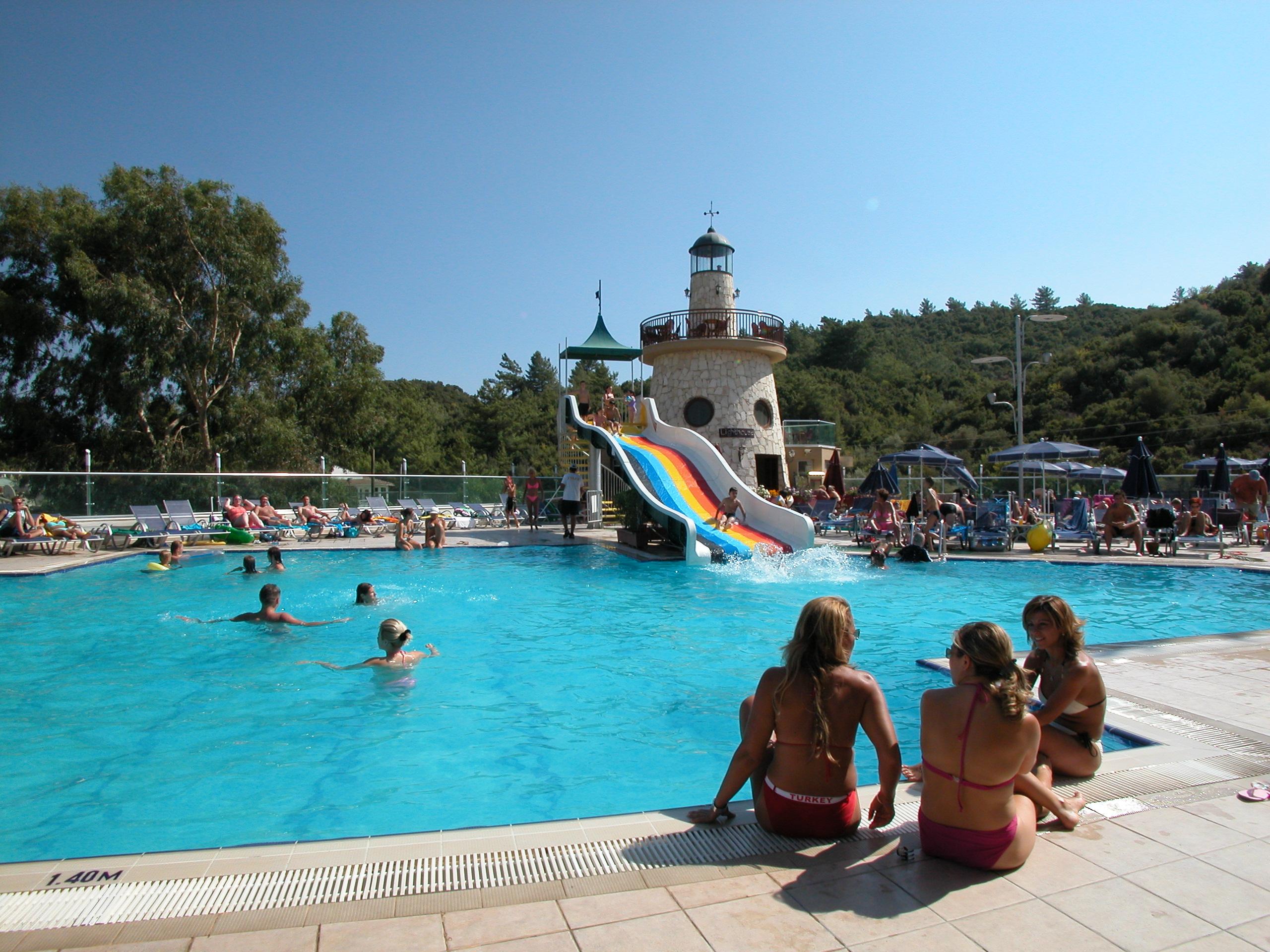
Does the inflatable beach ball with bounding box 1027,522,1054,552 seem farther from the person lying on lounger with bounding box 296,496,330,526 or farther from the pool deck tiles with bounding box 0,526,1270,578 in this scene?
the person lying on lounger with bounding box 296,496,330,526

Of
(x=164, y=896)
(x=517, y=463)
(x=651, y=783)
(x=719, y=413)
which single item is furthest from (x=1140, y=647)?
(x=517, y=463)

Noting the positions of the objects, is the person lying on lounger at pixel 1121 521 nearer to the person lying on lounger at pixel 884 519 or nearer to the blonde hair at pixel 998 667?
the person lying on lounger at pixel 884 519

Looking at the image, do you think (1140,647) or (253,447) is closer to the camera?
(1140,647)

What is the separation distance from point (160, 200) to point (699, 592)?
80.0ft

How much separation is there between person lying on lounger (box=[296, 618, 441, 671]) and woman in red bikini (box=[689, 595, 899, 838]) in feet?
14.4

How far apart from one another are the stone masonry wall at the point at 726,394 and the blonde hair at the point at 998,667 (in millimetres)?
18635

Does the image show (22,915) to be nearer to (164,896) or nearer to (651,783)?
(164,896)

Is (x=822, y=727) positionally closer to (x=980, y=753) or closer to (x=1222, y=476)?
(x=980, y=753)

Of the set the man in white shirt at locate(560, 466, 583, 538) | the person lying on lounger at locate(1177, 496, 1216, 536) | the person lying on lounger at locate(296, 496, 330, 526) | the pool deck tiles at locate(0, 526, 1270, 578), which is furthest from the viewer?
the person lying on lounger at locate(296, 496, 330, 526)

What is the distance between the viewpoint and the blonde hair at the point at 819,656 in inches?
115

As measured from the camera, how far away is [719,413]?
21.5m

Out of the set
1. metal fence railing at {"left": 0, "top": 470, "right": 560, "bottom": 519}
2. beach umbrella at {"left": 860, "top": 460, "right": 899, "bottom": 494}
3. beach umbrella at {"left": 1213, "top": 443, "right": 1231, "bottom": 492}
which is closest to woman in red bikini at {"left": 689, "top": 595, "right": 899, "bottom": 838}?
beach umbrella at {"left": 860, "top": 460, "right": 899, "bottom": 494}

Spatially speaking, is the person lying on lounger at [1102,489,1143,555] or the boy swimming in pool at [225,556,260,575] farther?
the person lying on lounger at [1102,489,1143,555]

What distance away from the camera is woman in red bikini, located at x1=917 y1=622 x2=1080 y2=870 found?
2627mm
